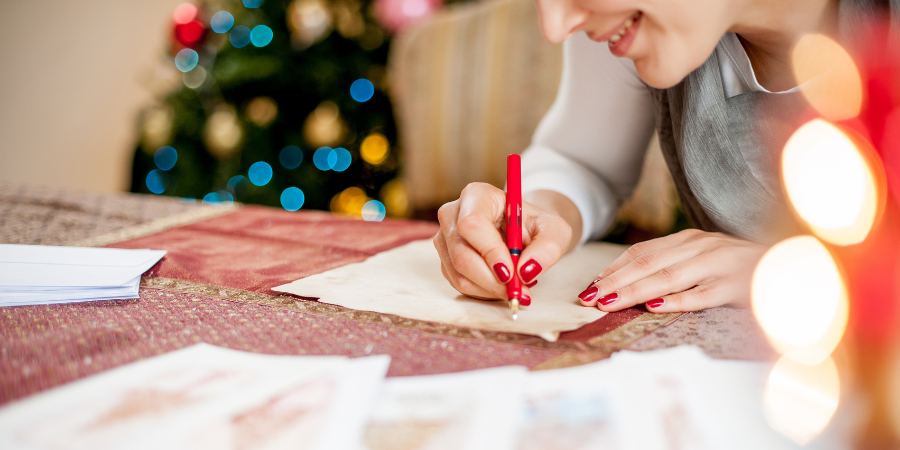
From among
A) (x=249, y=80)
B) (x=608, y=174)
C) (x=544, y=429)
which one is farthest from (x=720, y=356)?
(x=249, y=80)

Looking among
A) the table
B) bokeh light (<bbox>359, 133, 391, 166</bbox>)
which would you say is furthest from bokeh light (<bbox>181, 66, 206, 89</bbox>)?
the table

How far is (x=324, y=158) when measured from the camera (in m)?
2.22

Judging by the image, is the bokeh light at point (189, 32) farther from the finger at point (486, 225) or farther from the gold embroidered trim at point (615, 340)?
the gold embroidered trim at point (615, 340)

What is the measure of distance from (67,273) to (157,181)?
7.02 ft

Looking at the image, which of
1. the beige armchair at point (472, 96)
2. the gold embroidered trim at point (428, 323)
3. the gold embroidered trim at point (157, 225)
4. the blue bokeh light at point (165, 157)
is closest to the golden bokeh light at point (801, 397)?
the gold embroidered trim at point (428, 323)

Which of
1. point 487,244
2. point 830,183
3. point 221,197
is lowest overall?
point 221,197

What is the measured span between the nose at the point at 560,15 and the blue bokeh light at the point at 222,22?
192 cm

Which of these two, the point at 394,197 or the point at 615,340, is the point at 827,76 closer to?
the point at 615,340

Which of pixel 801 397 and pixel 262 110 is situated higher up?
pixel 262 110

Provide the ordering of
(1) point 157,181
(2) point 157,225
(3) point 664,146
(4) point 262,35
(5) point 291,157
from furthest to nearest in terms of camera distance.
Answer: (1) point 157,181 → (5) point 291,157 → (4) point 262,35 → (2) point 157,225 → (3) point 664,146

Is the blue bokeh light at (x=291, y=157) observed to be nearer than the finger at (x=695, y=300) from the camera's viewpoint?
No

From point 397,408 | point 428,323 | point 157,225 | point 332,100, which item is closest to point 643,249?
point 428,323

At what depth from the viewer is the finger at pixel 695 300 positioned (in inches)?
20.6

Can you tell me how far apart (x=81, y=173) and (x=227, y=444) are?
3147mm
